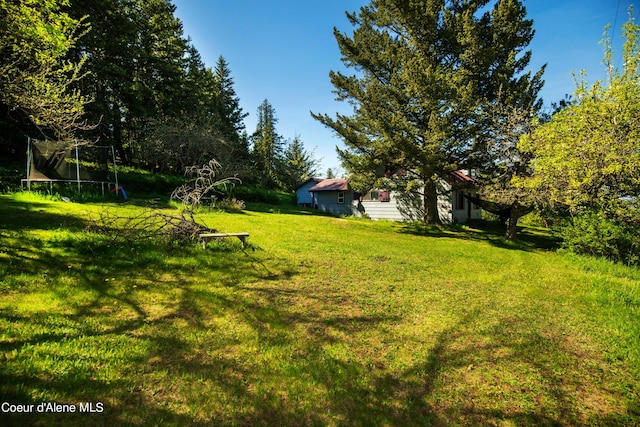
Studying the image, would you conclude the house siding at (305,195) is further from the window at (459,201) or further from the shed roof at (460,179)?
the shed roof at (460,179)

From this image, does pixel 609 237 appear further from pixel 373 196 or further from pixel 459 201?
pixel 373 196

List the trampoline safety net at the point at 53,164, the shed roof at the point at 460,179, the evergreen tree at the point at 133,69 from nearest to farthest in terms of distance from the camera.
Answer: the trampoline safety net at the point at 53,164
the shed roof at the point at 460,179
the evergreen tree at the point at 133,69

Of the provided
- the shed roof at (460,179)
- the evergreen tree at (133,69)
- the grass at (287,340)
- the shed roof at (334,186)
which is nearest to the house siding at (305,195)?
the shed roof at (334,186)

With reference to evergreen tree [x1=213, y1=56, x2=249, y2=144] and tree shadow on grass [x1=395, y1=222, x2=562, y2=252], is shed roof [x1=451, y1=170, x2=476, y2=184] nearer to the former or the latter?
tree shadow on grass [x1=395, y1=222, x2=562, y2=252]

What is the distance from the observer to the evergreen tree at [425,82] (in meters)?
13.4

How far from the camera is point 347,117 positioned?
1652cm

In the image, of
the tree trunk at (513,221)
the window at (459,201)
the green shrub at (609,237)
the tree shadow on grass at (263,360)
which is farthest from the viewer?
the window at (459,201)

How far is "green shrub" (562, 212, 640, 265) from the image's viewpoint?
995 cm

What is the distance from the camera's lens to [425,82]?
13.3 meters

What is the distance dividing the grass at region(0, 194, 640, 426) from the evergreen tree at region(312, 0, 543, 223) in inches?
343


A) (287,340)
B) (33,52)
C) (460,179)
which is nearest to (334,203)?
(460,179)

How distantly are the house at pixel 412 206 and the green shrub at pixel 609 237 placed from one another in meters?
7.96

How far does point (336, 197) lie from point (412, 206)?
294 inches

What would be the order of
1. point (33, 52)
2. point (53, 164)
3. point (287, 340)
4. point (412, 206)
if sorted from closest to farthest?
point (287, 340) < point (33, 52) < point (53, 164) < point (412, 206)
